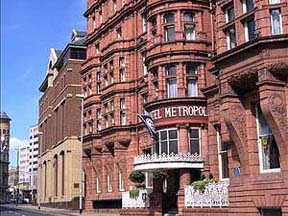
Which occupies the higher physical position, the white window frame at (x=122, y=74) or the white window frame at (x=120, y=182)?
the white window frame at (x=122, y=74)

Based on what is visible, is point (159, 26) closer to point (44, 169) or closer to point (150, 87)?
point (150, 87)

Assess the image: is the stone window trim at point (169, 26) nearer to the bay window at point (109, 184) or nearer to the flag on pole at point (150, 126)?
the flag on pole at point (150, 126)

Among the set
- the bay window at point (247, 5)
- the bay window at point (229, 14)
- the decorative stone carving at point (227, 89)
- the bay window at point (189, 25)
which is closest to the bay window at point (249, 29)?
the bay window at point (247, 5)

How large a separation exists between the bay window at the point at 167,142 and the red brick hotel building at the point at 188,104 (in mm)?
73

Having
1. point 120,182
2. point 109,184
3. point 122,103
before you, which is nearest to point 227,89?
point 122,103

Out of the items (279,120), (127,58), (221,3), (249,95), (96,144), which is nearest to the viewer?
(279,120)

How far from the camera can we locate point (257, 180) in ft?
74.4

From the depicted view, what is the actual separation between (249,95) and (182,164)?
9.38m

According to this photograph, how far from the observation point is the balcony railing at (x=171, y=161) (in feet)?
105

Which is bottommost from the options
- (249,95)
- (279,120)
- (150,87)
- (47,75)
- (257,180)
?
(257,180)

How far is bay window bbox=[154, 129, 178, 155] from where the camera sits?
3381cm

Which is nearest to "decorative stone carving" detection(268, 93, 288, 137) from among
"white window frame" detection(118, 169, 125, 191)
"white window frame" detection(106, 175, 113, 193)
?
"white window frame" detection(118, 169, 125, 191)

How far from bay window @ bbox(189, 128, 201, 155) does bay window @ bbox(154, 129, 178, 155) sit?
977mm

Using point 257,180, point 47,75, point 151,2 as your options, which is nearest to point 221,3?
point 257,180
